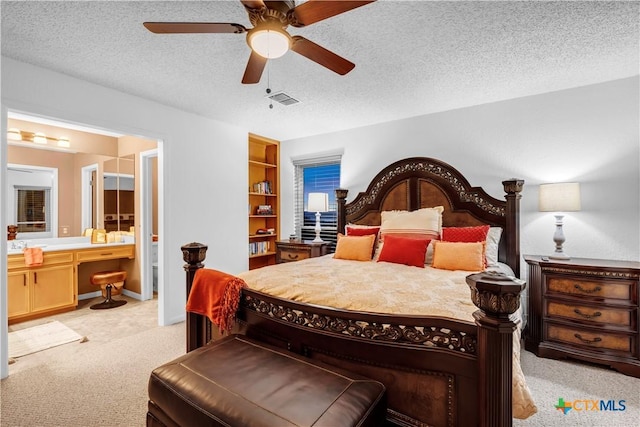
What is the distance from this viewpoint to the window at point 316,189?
15.5ft

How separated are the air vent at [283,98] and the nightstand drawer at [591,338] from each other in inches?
133

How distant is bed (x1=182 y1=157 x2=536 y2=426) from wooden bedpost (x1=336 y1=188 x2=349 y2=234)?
1.72 meters

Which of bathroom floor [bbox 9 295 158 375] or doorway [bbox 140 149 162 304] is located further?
doorway [bbox 140 149 162 304]

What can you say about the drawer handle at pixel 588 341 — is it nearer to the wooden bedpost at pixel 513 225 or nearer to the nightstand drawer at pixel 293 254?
the wooden bedpost at pixel 513 225

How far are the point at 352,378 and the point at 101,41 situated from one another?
284 centimetres

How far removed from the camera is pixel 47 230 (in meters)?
4.35

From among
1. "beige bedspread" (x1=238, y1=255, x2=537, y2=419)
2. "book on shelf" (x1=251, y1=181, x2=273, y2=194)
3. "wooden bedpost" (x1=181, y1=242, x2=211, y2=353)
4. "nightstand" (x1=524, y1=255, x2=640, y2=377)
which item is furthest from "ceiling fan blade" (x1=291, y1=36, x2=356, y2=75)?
"book on shelf" (x1=251, y1=181, x2=273, y2=194)

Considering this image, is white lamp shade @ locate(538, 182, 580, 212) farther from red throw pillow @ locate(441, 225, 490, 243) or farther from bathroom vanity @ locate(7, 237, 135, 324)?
bathroom vanity @ locate(7, 237, 135, 324)

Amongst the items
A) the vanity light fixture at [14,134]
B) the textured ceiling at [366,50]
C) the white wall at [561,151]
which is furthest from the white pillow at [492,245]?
the vanity light fixture at [14,134]

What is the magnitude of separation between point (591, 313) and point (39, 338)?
17.3 ft

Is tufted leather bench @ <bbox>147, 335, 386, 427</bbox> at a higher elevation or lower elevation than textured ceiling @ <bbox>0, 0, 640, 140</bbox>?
lower

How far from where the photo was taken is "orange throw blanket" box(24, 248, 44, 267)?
357cm

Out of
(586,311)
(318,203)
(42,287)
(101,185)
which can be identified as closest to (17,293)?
(42,287)

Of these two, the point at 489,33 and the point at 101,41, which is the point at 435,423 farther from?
the point at 101,41
